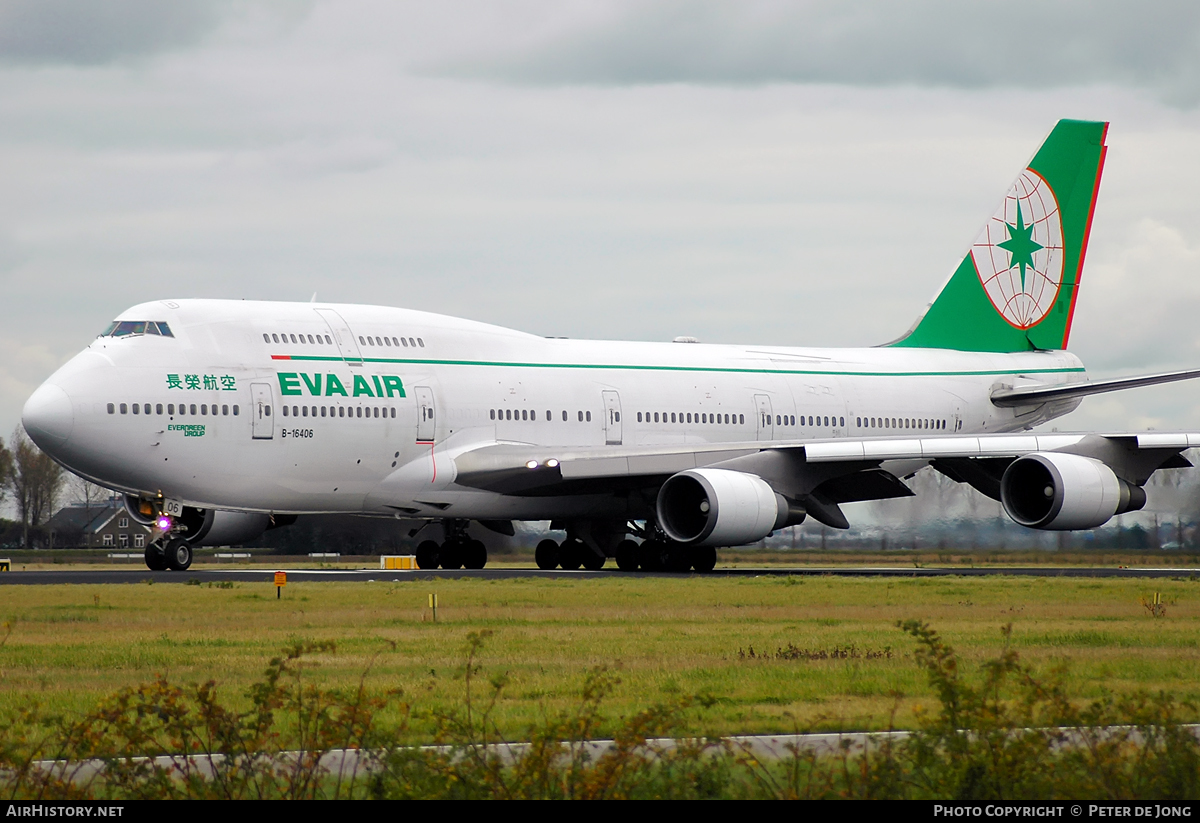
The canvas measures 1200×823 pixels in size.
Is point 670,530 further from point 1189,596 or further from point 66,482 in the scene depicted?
point 66,482

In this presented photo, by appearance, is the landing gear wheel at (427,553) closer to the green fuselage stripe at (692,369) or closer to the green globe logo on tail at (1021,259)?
the green fuselage stripe at (692,369)

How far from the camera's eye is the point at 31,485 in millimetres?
82062

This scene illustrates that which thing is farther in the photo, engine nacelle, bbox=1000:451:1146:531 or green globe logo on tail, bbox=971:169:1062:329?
green globe logo on tail, bbox=971:169:1062:329

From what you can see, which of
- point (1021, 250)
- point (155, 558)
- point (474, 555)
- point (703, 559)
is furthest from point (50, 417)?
point (1021, 250)

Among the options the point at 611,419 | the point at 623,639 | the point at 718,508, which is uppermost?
the point at 611,419

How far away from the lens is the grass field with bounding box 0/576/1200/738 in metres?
12.6

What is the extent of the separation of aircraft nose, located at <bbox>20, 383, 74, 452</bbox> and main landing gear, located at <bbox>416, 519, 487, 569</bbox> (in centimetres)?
957


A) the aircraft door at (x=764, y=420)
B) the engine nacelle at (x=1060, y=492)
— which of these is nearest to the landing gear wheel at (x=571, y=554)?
A: the aircraft door at (x=764, y=420)

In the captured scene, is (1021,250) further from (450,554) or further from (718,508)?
(450,554)

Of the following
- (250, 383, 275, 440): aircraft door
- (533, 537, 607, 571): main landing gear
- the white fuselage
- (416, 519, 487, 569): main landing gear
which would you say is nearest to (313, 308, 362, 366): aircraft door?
the white fuselage

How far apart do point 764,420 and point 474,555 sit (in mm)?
7757

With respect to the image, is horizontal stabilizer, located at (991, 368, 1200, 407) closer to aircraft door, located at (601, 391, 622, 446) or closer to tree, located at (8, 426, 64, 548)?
aircraft door, located at (601, 391, 622, 446)

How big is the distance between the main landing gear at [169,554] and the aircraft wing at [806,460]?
573 cm

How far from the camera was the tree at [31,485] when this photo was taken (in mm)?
81625
